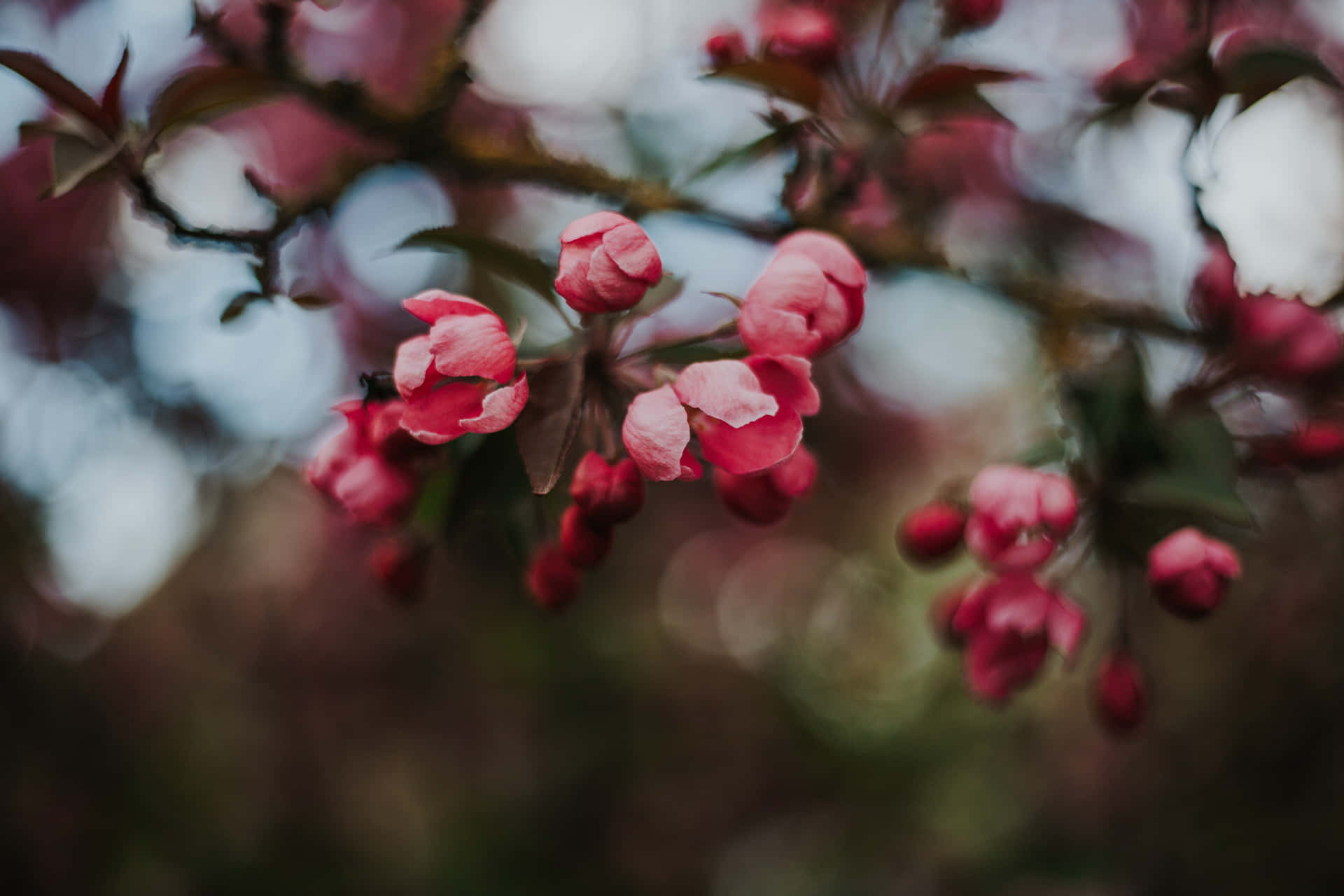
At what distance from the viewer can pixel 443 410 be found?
0.54 metres

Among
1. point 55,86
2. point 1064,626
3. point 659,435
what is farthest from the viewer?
point 1064,626

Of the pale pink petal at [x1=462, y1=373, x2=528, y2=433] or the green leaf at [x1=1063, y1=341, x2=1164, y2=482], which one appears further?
the green leaf at [x1=1063, y1=341, x2=1164, y2=482]

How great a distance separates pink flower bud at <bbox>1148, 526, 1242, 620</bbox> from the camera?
652 mm

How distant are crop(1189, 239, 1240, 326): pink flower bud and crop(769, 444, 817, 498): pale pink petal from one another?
58 cm

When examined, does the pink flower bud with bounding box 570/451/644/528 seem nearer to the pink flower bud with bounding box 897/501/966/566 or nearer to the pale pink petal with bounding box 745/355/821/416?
the pale pink petal with bounding box 745/355/821/416

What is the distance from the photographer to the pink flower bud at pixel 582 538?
1.84ft

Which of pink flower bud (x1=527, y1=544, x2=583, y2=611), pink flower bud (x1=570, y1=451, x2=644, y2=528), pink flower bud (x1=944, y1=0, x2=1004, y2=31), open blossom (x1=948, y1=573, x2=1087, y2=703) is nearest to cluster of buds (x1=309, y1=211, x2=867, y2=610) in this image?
pink flower bud (x1=570, y1=451, x2=644, y2=528)

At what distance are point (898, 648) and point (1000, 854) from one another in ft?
3.82

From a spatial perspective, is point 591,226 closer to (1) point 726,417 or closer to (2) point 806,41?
(1) point 726,417

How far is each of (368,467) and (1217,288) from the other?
2.97ft

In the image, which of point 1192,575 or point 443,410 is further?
point 1192,575

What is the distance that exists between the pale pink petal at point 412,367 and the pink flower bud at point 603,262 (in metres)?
0.10

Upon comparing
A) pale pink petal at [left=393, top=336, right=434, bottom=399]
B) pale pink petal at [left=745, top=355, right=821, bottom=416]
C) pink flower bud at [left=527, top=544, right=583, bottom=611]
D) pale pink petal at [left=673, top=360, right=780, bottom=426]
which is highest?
pale pink petal at [left=393, top=336, right=434, bottom=399]

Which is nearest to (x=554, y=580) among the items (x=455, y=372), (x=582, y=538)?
(x=582, y=538)
